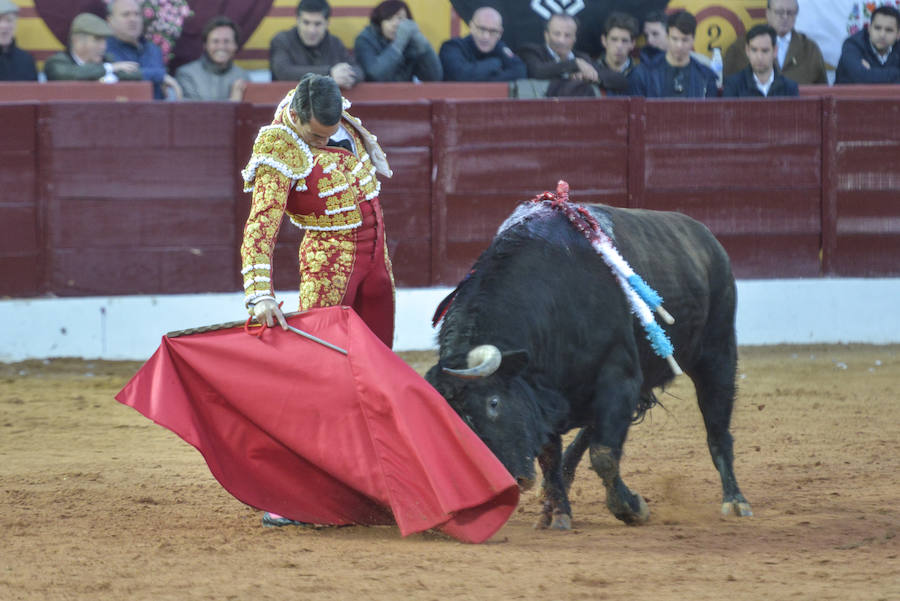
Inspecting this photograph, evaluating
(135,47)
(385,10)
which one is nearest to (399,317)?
(385,10)

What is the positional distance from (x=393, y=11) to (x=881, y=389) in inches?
131

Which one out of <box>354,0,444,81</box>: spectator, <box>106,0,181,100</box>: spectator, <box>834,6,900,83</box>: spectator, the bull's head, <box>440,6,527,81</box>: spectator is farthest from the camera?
<box>834,6,900,83</box>: spectator

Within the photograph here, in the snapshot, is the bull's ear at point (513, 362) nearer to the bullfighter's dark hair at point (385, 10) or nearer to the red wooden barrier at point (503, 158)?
the red wooden barrier at point (503, 158)

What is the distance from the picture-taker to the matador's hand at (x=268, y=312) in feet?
11.8

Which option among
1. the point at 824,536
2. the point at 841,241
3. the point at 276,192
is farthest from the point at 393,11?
the point at 824,536

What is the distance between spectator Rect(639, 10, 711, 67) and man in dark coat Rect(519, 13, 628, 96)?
268mm

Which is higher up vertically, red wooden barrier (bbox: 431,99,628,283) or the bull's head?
red wooden barrier (bbox: 431,99,628,283)

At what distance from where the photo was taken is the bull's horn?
3367 mm

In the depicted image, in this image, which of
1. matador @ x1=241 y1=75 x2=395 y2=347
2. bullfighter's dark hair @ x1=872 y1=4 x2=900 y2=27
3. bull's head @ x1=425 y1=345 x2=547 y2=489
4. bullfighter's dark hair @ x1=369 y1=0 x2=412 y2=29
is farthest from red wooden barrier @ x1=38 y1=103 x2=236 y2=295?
bullfighter's dark hair @ x1=872 y1=4 x2=900 y2=27

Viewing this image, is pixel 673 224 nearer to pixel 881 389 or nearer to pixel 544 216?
pixel 544 216

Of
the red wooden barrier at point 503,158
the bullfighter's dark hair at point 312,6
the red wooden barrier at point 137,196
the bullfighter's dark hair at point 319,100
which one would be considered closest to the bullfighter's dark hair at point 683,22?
the red wooden barrier at point 503,158

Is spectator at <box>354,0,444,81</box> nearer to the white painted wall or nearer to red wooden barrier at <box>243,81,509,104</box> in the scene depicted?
red wooden barrier at <box>243,81,509,104</box>

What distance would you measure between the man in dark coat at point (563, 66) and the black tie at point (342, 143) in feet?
12.8

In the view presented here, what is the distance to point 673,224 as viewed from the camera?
4.34 meters
